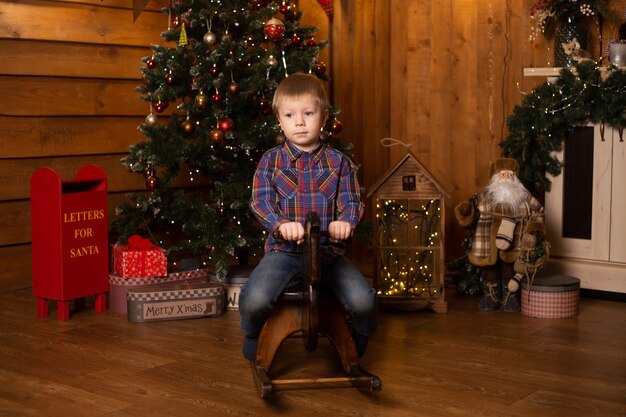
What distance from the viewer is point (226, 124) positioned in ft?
13.2

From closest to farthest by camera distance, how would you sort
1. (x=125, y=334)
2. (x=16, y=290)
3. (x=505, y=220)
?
(x=125, y=334), (x=505, y=220), (x=16, y=290)

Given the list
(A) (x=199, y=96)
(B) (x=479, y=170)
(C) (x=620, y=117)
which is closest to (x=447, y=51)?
(B) (x=479, y=170)

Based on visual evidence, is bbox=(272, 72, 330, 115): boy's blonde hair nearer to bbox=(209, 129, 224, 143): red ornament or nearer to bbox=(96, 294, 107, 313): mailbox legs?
bbox=(209, 129, 224, 143): red ornament

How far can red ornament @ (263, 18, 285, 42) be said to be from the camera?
13.2ft

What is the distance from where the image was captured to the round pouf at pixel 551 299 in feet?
12.8

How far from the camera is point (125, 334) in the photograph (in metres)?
3.65

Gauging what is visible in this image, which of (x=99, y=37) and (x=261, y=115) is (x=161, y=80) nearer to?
(x=261, y=115)

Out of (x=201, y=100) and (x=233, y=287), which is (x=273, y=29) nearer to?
(x=201, y=100)

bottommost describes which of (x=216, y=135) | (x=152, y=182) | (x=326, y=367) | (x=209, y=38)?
(x=326, y=367)

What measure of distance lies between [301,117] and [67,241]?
144 centimetres

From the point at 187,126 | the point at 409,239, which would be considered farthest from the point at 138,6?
the point at 409,239

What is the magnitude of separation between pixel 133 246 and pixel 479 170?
6.18ft

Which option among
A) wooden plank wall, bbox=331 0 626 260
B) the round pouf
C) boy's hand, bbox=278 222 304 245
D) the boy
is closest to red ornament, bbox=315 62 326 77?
wooden plank wall, bbox=331 0 626 260

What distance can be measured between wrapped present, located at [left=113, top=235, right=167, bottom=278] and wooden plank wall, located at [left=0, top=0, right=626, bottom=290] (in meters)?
0.82
